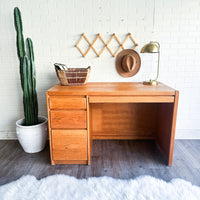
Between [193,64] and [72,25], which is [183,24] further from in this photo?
[72,25]

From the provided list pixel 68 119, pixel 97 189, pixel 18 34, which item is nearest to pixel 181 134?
pixel 97 189

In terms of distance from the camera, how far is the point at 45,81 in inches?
88.5

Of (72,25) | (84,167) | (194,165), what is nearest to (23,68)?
(72,25)

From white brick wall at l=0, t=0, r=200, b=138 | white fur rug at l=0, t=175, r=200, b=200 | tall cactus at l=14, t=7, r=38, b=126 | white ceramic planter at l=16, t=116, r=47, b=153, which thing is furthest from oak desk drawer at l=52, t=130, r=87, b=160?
white brick wall at l=0, t=0, r=200, b=138

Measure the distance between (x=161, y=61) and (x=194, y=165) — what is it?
128 centimetres

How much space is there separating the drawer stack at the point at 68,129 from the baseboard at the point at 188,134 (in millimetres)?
1414

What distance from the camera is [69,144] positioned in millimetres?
1714

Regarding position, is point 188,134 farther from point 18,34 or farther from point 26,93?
point 18,34

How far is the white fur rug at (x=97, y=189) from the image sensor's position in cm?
133

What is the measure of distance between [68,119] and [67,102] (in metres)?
0.17

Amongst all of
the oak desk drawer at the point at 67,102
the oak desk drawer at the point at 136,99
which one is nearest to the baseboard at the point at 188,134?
the oak desk drawer at the point at 136,99

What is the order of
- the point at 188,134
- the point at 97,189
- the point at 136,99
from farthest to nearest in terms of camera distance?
the point at 188,134 → the point at 136,99 → the point at 97,189

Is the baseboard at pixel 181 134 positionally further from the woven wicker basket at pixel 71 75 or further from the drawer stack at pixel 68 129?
the woven wicker basket at pixel 71 75

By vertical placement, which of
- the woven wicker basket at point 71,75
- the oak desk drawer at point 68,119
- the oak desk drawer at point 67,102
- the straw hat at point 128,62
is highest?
the straw hat at point 128,62
